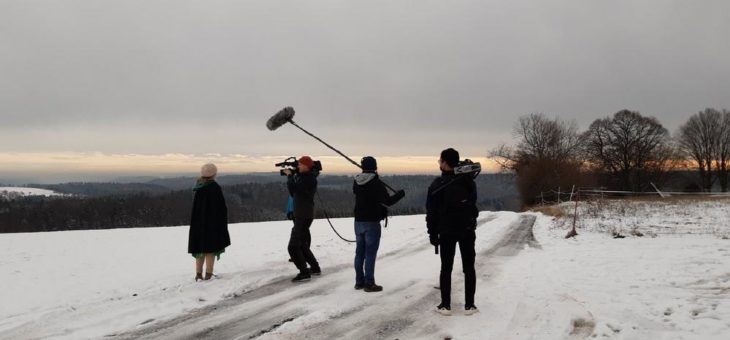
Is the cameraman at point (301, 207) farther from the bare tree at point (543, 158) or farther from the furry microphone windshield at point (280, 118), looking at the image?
the bare tree at point (543, 158)

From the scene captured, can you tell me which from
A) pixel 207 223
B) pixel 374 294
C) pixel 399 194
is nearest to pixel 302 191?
pixel 207 223

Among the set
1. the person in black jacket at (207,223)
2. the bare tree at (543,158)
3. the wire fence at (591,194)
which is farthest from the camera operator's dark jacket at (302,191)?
the bare tree at (543,158)

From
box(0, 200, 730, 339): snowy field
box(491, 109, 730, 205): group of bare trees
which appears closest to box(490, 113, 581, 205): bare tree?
box(491, 109, 730, 205): group of bare trees

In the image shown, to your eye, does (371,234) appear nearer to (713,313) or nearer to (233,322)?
(233,322)

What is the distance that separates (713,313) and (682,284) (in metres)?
1.84

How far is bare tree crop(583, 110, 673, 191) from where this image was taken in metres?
59.2

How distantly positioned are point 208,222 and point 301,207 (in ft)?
5.46

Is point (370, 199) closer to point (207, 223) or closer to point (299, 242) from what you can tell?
point (299, 242)

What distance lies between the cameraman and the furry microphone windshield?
5.96ft

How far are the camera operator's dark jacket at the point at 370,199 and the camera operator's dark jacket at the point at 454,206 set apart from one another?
1.35m

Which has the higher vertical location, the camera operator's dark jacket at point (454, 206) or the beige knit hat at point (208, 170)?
the beige knit hat at point (208, 170)

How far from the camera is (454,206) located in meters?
5.89

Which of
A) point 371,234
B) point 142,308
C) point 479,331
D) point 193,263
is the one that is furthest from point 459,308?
point 193,263

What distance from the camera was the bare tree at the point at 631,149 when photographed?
194 ft
